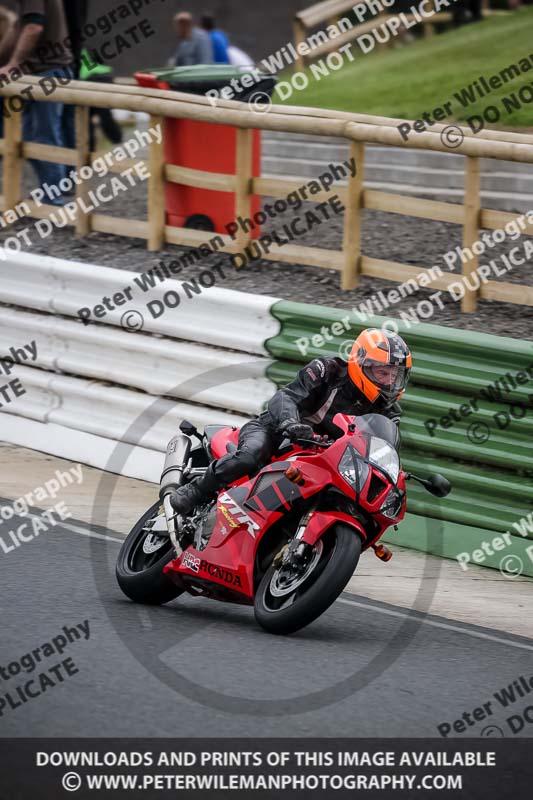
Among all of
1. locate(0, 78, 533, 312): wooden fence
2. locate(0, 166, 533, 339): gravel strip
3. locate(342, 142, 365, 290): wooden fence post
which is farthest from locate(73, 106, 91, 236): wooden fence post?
locate(342, 142, 365, 290): wooden fence post

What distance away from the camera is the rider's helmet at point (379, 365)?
6148 mm

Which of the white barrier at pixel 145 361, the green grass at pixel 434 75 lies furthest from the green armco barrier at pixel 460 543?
the green grass at pixel 434 75

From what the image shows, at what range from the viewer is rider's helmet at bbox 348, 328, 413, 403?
20.2 ft

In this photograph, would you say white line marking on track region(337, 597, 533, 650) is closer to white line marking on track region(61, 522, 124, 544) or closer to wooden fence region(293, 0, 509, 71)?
white line marking on track region(61, 522, 124, 544)

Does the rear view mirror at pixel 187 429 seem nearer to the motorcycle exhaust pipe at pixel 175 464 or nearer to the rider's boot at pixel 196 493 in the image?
the motorcycle exhaust pipe at pixel 175 464

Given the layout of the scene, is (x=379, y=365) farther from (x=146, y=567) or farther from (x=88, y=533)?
(x=88, y=533)

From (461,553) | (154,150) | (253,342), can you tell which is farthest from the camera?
(154,150)

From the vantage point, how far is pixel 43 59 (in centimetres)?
1191

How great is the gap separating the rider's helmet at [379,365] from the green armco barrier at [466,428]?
1679 millimetres

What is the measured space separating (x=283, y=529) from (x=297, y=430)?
→ 0.50 metres

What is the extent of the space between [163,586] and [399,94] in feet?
38.8

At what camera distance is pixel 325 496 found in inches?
234
